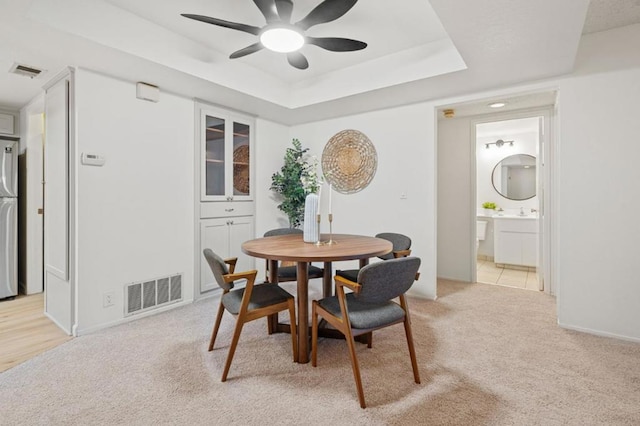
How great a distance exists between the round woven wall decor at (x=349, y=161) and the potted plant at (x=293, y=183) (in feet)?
0.93

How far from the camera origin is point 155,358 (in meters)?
2.20

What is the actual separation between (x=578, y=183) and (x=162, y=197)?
3838 mm

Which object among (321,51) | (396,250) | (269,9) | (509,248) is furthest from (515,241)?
(269,9)

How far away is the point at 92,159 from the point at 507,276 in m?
5.32

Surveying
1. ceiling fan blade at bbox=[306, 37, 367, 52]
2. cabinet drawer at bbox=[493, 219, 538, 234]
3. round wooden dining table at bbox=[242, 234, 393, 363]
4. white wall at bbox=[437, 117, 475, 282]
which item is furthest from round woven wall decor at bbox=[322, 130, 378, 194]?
cabinet drawer at bbox=[493, 219, 538, 234]

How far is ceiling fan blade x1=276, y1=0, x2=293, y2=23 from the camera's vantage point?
1.83 m

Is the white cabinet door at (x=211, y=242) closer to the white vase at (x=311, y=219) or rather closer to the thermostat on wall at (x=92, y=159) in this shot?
the thermostat on wall at (x=92, y=159)

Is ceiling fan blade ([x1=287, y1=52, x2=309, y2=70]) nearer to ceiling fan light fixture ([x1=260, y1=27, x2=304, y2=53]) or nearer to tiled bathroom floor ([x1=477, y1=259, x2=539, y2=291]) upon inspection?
ceiling fan light fixture ([x1=260, y1=27, x2=304, y2=53])

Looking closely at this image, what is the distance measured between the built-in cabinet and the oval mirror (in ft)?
14.7

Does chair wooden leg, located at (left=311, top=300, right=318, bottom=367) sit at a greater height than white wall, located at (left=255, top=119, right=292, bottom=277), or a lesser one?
lesser

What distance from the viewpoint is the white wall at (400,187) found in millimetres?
3529

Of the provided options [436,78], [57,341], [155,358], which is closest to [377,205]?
[436,78]

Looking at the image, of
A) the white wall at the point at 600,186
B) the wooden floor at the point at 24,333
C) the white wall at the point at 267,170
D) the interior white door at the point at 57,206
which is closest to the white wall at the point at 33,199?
the wooden floor at the point at 24,333

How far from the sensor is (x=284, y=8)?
1.86m
